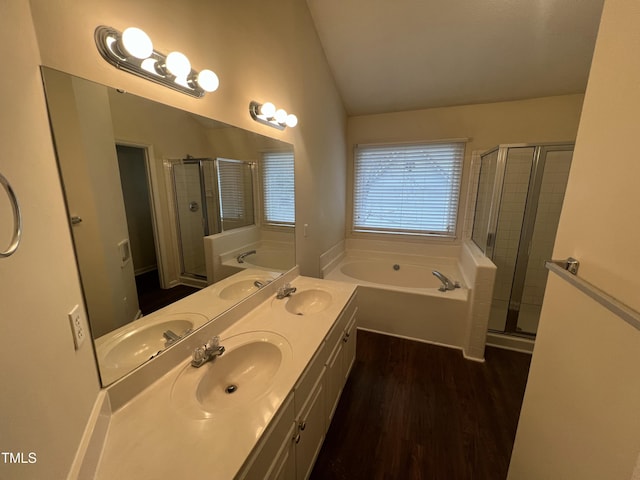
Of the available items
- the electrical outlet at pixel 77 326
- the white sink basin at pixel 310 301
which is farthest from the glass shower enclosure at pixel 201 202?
the white sink basin at pixel 310 301

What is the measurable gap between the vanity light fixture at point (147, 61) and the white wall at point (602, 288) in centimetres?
131

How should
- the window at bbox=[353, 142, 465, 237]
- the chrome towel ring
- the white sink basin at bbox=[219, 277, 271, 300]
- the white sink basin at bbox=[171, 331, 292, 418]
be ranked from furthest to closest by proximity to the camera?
the window at bbox=[353, 142, 465, 237] < the white sink basin at bbox=[219, 277, 271, 300] < the white sink basin at bbox=[171, 331, 292, 418] < the chrome towel ring

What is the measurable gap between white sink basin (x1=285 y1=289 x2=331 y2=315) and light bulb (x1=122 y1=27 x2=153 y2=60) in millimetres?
1402

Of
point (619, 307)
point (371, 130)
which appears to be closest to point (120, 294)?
point (619, 307)

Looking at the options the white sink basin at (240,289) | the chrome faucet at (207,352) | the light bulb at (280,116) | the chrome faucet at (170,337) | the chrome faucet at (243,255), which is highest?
the light bulb at (280,116)

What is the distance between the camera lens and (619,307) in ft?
1.75

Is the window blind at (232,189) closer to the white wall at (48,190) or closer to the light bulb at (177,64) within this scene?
the white wall at (48,190)

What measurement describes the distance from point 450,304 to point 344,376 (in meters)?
1.22

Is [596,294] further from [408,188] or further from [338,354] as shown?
[408,188]

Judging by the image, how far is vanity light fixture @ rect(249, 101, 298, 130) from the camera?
4.99 feet

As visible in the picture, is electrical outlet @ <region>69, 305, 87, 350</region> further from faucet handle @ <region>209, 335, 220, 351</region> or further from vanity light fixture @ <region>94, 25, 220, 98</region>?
vanity light fixture @ <region>94, 25, 220, 98</region>

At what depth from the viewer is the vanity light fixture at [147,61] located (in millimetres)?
780

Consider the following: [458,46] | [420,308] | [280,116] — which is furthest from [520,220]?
[280,116]

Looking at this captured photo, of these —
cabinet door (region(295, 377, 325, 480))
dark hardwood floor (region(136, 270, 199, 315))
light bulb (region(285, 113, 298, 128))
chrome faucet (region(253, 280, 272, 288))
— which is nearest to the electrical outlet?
dark hardwood floor (region(136, 270, 199, 315))
